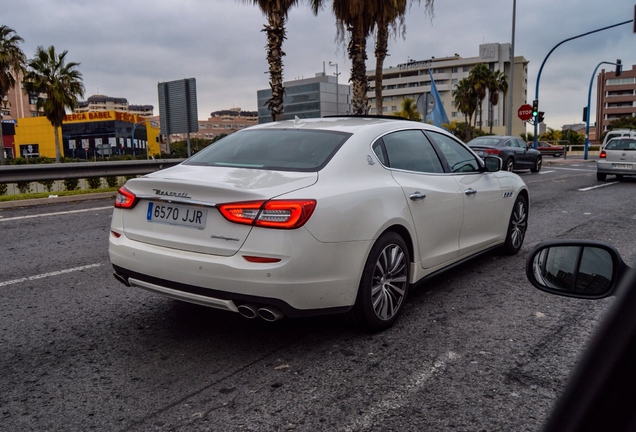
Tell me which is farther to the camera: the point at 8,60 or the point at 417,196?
the point at 8,60

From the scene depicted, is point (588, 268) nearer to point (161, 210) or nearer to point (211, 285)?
point (211, 285)

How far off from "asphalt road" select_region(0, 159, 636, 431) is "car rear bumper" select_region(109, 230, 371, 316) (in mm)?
395

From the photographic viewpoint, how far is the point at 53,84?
4272 cm

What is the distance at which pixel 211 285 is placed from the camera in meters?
3.31

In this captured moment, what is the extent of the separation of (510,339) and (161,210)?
2484mm

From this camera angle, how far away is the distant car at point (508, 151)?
65.8ft

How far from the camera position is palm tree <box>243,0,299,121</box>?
58.7 feet

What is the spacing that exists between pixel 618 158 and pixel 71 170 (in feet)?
51.8

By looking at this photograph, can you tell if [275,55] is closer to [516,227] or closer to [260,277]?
[516,227]

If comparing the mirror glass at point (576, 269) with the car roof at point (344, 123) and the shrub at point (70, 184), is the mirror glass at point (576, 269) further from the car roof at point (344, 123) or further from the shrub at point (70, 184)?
the shrub at point (70, 184)

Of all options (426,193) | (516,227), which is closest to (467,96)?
(516,227)

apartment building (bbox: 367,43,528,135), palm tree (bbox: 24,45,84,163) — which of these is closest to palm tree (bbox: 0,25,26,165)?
palm tree (bbox: 24,45,84,163)

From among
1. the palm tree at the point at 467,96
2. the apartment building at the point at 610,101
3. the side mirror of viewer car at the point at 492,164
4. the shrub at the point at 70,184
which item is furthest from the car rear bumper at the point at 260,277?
the palm tree at the point at 467,96

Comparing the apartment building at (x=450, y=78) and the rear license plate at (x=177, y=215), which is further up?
the apartment building at (x=450, y=78)
